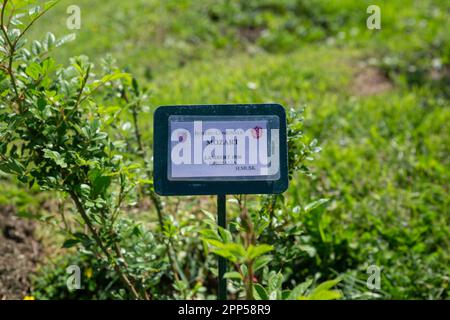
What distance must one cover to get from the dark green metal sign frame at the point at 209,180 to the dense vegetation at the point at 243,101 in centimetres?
10

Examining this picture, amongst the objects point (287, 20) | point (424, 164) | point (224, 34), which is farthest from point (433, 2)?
point (424, 164)

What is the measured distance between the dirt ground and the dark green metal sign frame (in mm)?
1079

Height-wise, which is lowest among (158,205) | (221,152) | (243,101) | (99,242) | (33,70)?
(99,242)

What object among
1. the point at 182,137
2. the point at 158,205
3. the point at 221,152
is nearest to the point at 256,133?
the point at 221,152

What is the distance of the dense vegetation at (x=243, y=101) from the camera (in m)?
2.06

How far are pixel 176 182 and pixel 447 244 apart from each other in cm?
178

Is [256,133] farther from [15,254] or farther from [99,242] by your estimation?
[15,254]

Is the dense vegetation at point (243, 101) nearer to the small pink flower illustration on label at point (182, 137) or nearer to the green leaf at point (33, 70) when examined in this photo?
the green leaf at point (33, 70)

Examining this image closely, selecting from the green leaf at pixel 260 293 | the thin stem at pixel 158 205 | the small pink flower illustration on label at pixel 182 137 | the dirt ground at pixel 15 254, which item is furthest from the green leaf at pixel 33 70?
the green leaf at pixel 260 293

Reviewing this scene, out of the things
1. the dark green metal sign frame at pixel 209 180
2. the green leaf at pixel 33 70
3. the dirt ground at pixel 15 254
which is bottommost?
the dirt ground at pixel 15 254

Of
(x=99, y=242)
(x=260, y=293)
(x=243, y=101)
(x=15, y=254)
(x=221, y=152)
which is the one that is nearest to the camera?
(x=260, y=293)

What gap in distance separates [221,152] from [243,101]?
2690 millimetres

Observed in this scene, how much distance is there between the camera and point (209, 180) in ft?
6.25

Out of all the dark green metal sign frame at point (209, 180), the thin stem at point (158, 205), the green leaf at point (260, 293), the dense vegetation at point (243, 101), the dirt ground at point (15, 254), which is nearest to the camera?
the green leaf at point (260, 293)
